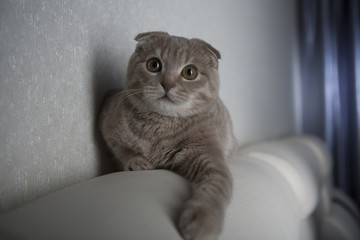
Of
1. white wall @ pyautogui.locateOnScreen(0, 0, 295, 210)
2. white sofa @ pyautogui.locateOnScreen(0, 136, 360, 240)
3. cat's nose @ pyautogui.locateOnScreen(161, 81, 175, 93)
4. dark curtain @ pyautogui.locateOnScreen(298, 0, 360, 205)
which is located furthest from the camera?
dark curtain @ pyautogui.locateOnScreen(298, 0, 360, 205)

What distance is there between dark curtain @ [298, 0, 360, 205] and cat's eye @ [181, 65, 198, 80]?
8.19 ft

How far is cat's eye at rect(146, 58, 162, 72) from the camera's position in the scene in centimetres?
89

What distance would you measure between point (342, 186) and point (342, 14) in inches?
71.1

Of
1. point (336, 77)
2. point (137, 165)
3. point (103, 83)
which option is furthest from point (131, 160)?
point (336, 77)

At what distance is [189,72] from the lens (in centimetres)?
90

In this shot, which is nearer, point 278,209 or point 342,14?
point 278,209

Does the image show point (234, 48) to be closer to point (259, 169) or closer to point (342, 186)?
point (259, 169)

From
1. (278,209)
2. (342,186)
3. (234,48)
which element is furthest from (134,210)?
(342,186)

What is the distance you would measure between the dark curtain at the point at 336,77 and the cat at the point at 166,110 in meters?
2.46

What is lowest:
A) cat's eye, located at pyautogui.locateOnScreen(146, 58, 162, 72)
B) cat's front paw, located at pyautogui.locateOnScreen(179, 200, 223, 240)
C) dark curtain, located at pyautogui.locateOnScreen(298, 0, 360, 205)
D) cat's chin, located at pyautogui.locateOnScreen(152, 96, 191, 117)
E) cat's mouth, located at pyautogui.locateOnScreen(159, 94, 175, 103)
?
dark curtain, located at pyautogui.locateOnScreen(298, 0, 360, 205)

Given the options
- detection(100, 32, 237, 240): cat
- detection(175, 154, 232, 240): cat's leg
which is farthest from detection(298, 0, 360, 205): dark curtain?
detection(175, 154, 232, 240): cat's leg

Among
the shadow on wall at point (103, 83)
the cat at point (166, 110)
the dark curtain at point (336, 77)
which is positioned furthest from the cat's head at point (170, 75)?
the dark curtain at point (336, 77)

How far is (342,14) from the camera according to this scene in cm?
285

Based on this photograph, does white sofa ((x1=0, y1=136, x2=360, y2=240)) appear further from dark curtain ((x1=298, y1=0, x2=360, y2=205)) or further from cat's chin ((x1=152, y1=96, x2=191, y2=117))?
dark curtain ((x1=298, y1=0, x2=360, y2=205))
